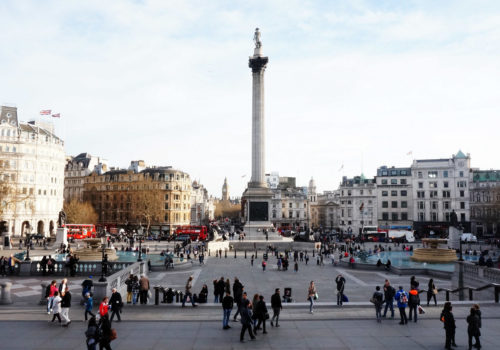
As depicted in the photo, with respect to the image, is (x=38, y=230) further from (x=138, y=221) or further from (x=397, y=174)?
(x=397, y=174)

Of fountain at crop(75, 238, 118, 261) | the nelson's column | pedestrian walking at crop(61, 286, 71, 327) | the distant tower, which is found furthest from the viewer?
the distant tower

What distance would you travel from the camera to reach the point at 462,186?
3393 inches

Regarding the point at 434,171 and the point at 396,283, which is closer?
the point at 396,283

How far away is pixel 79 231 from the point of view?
65125 millimetres

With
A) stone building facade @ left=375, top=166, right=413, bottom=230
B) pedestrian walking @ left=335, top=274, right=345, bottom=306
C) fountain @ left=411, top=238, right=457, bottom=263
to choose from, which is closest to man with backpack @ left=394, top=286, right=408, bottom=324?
pedestrian walking @ left=335, top=274, right=345, bottom=306

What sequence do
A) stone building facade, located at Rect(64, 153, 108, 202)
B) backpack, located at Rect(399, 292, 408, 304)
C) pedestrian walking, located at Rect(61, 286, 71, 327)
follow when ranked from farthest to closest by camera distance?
stone building facade, located at Rect(64, 153, 108, 202) → backpack, located at Rect(399, 292, 408, 304) → pedestrian walking, located at Rect(61, 286, 71, 327)

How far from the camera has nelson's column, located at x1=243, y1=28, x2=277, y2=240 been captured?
202 ft

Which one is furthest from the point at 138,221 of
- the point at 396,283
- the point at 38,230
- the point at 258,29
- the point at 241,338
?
the point at 241,338

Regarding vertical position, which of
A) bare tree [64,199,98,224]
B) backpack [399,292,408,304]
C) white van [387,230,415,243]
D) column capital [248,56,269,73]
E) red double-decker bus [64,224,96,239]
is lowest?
white van [387,230,415,243]

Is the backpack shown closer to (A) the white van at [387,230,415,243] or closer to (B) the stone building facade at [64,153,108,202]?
(A) the white van at [387,230,415,243]

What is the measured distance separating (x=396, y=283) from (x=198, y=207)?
431 ft

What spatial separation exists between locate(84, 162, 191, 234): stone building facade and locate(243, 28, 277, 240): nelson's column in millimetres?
34931

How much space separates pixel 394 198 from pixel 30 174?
78.5m

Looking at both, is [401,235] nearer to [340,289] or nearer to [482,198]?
[482,198]
